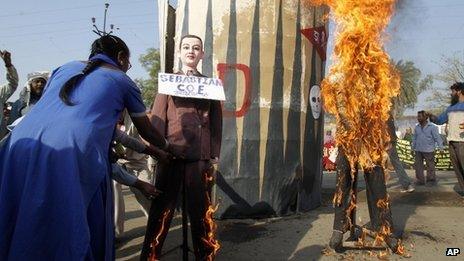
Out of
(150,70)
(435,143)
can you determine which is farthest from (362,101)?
(150,70)

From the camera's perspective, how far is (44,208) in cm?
261

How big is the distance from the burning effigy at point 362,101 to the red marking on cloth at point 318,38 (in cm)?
183

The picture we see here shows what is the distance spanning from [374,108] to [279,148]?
209cm

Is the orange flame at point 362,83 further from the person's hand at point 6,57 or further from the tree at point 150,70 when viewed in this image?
the tree at point 150,70

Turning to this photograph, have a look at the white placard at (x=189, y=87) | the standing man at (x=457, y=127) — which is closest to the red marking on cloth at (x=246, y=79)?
the white placard at (x=189, y=87)

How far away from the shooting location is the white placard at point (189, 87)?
4281 mm

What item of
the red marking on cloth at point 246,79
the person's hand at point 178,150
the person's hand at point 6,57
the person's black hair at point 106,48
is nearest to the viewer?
the person's black hair at point 106,48

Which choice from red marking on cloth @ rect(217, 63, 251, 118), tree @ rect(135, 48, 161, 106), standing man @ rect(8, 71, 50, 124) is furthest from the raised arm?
tree @ rect(135, 48, 161, 106)

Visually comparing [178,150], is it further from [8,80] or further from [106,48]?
[8,80]

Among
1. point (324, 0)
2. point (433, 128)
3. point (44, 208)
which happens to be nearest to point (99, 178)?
point (44, 208)

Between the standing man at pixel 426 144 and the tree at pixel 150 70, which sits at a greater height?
the tree at pixel 150 70

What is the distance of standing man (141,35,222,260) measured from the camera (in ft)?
14.0

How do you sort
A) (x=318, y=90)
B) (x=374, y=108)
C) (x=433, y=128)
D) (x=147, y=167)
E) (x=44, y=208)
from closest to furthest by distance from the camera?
(x=44, y=208), (x=374, y=108), (x=147, y=167), (x=318, y=90), (x=433, y=128)

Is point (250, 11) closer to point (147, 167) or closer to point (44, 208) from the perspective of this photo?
point (147, 167)
